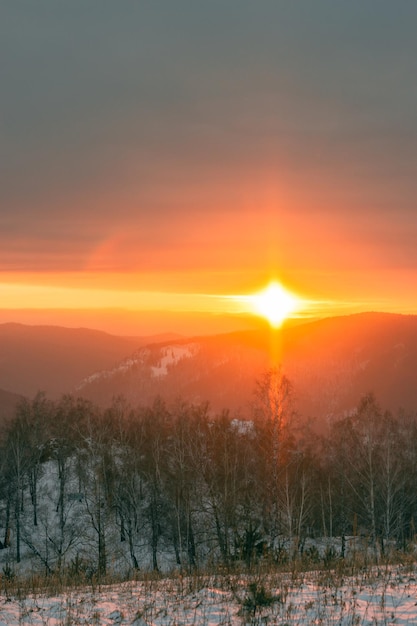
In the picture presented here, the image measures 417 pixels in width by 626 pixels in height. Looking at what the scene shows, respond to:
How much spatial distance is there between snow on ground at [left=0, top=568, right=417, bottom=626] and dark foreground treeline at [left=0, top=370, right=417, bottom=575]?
1858 cm

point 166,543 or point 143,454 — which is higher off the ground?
point 143,454

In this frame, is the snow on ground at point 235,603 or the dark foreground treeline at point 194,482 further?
the dark foreground treeline at point 194,482

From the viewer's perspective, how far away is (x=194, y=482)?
4297cm

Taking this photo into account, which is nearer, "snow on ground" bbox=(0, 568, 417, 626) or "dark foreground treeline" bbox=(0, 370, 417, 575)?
"snow on ground" bbox=(0, 568, 417, 626)

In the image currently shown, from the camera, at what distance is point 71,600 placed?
1141 cm

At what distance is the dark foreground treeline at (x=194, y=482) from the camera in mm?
38375

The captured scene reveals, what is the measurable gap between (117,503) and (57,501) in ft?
49.9

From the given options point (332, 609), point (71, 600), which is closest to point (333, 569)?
point (332, 609)

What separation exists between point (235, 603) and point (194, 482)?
33558 mm

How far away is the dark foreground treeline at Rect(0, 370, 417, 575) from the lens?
38.4 metres

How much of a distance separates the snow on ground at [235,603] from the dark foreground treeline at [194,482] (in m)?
18.6

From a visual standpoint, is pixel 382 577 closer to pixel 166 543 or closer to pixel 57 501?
pixel 166 543

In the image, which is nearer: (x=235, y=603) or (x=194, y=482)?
(x=235, y=603)

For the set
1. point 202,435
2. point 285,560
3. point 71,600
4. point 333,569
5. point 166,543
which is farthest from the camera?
point 166,543
